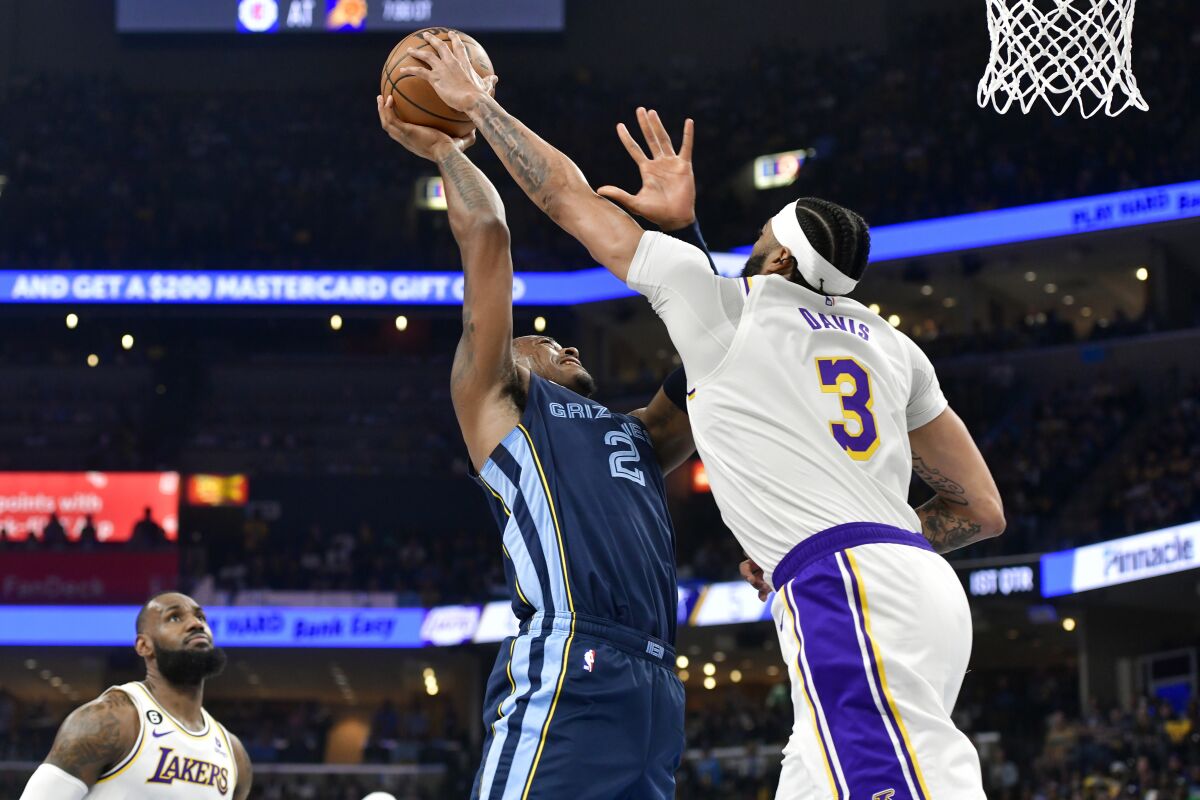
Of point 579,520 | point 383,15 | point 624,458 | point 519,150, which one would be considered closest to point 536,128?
point 383,15

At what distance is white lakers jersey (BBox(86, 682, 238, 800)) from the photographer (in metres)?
5.56

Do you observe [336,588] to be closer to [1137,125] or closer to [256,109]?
[256,109]

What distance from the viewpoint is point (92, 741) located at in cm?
548

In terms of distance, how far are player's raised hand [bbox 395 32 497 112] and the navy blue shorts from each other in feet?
4.93

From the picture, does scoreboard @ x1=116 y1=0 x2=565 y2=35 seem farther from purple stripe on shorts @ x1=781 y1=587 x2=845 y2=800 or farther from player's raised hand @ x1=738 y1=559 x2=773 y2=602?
purple stripe on shorts @ x1=781 y1=587 x2=845 y2=800

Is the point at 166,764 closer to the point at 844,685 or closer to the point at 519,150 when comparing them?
the point at 519,150

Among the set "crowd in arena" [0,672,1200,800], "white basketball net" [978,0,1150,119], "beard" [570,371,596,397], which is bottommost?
"crowd in arena" [0,672,1200,800]

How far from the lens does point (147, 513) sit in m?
26.5

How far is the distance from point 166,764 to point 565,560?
260 cm

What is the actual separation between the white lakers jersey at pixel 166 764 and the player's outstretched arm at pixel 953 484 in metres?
3.27

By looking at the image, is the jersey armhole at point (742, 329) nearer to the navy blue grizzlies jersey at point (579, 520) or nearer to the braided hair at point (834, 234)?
the braided hair at point (834, 234)

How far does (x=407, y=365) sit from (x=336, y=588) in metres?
7.46

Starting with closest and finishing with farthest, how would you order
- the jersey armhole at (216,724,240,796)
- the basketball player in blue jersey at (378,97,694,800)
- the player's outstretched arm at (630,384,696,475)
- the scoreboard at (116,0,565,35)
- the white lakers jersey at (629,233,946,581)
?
the white lakers jersey at (629,233,946,581) < the basketball player in blue jersey at (378,97,694,800) < the player's outstretched arm at (630,384,696,475) < the jersey armhole at (216,724,240,796) < the scoreboard at (116,0,565,35)

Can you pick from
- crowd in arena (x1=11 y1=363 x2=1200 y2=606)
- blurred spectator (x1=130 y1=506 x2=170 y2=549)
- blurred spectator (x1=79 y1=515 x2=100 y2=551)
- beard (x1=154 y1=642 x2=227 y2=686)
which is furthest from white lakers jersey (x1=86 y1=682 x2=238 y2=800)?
blurred spectator (x1=79 y1=515 x2=100 y2=551)
